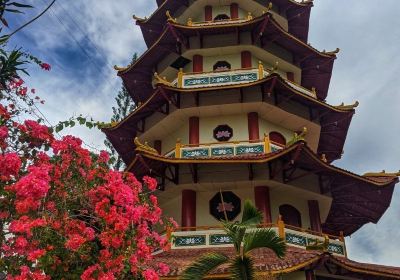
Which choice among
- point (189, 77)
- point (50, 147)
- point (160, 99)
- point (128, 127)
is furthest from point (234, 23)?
point (50, 147)

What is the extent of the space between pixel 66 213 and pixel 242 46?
13598 millimetres

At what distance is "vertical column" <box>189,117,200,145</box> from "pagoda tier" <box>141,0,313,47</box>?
6.67 meters

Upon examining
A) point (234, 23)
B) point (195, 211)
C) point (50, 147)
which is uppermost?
point (234, 23)

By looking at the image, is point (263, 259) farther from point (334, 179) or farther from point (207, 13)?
point (207, 13)

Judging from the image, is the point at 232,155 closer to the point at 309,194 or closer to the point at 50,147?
the point at 309,194

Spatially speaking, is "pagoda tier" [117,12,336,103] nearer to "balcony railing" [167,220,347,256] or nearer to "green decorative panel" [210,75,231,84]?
"green decorative panel" [210,75,231,84]

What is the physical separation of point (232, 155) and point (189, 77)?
4196 mm

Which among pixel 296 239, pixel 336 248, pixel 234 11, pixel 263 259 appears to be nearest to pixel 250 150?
pixel 296 239

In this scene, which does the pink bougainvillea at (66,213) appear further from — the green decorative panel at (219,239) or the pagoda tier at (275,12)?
the pagoda tier at (275,12)

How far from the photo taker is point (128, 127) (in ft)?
64.2

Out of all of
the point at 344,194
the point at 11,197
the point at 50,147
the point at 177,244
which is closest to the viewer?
the point at 11,197

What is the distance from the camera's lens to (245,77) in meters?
17.5

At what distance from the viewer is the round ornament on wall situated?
17344mm

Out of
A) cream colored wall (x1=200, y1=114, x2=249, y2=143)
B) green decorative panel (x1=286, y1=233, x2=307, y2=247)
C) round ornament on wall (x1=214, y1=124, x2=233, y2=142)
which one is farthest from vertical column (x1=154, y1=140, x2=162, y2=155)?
green decorative panel (x1=286, y1=233, x2=307, y2=247)
